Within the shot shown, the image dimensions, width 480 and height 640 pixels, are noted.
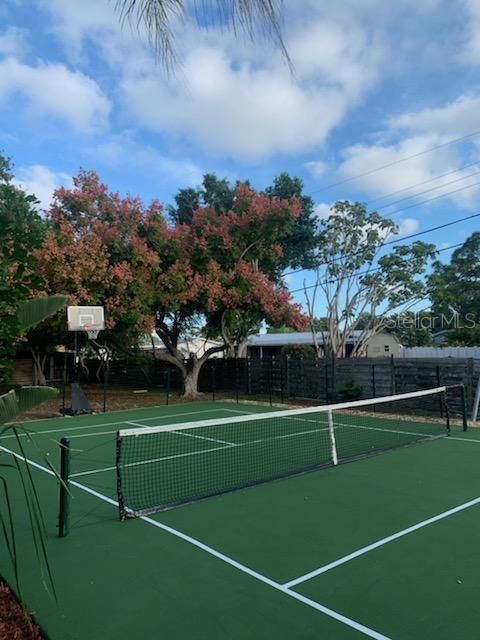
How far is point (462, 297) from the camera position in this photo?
30.9 metres

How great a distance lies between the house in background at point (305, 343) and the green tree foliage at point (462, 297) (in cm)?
385

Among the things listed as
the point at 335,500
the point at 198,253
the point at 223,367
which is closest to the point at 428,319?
the point at 223,367

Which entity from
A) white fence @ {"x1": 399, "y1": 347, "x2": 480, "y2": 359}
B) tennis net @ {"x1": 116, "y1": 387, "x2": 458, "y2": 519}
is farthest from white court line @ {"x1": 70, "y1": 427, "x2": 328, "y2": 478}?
white fence @ {"x1": 399, "y1": 347, "x2": 480, "y2": 359}

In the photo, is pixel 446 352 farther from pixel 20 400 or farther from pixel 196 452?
pixel 20 400

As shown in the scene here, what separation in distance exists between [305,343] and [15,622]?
2825cm

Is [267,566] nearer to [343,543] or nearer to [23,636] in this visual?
[343,543]

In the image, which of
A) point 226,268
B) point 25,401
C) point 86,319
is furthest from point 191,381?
point 25,401

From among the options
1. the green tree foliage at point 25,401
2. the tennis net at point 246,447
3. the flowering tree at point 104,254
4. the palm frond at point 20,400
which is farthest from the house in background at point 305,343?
the palm frond at point 20,400

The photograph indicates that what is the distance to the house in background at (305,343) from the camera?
26.4 meters

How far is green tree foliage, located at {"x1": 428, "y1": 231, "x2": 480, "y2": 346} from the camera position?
2853cm

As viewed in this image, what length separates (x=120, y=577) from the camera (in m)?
4.17

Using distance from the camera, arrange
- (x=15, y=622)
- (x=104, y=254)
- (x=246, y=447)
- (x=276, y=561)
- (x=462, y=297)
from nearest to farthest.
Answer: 1. (x=15, y=622)
2. (x=276, y=561)
3. (x=246, y=447)
4. (x=104, y=254)
5. (x=462, y=297)

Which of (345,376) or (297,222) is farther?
(297,222)

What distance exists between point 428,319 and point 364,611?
29700mm
